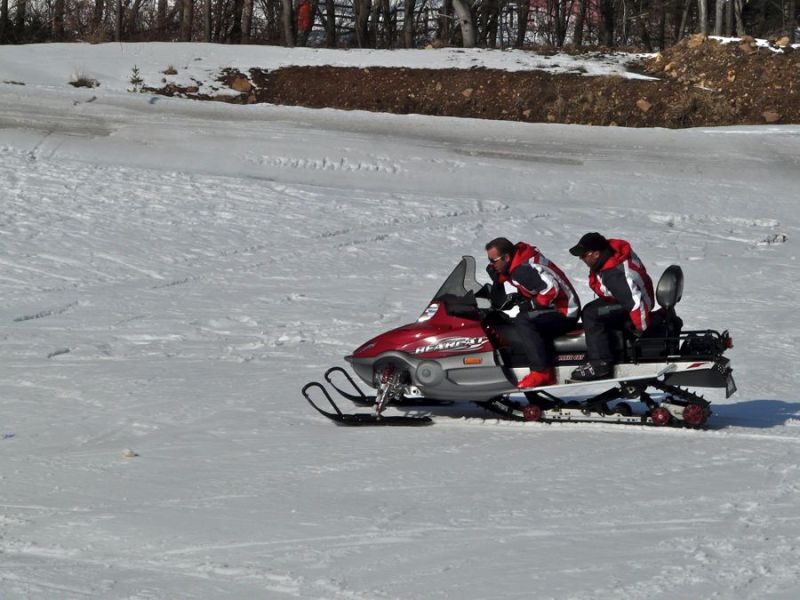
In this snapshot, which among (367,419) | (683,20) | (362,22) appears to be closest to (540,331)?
(367,419)

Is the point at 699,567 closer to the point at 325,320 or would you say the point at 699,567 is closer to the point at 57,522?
the point at 57,522

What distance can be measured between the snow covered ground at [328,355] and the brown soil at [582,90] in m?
1.83

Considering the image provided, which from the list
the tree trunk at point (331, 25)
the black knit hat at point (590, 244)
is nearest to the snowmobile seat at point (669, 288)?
the black knit hat at point (590, 244)

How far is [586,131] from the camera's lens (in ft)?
63.0

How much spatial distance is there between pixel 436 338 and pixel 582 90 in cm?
1507

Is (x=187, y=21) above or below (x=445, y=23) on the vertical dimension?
below

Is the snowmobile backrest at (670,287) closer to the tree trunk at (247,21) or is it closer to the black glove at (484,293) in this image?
the black glove at (484,293)

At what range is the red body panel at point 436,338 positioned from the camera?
763cm

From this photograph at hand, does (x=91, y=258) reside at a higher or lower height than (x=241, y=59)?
lower

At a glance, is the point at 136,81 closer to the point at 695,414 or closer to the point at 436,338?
the point at 436,338

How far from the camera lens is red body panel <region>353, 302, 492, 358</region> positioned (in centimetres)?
763

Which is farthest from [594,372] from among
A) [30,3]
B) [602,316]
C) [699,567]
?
[30,3]

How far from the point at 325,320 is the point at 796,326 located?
13.8 ft

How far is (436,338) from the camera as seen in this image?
770 centimetres
